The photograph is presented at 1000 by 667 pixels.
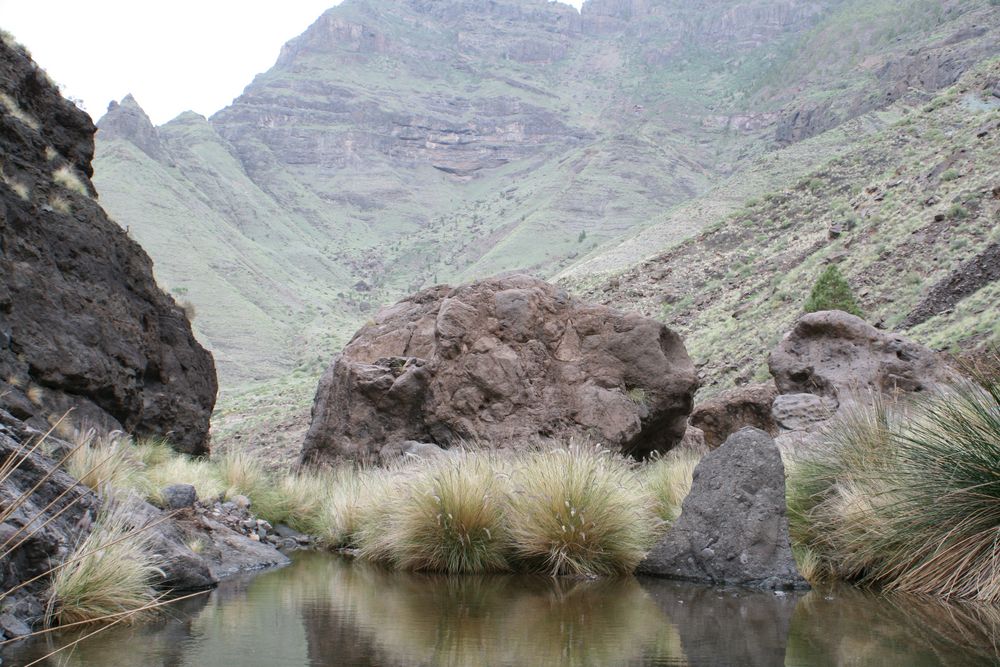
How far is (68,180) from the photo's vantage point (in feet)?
41.2

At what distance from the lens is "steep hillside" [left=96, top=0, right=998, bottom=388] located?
253ft

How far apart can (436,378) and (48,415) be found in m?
5.13

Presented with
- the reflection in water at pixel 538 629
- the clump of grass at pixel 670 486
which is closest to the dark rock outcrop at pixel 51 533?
the reflection in water at pixel 538 629

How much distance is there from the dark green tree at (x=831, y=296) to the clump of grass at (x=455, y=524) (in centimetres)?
1716

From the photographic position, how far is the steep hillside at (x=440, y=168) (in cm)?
7706

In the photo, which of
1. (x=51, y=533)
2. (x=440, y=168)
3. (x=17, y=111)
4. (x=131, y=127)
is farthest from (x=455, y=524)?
(x=440, y=168)

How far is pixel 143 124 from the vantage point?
106188mm

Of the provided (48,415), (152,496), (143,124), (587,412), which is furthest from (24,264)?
(143,124)

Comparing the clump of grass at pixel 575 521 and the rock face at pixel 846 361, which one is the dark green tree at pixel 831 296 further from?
the clump of grass at pixel 575 521

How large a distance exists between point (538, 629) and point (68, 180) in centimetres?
1014

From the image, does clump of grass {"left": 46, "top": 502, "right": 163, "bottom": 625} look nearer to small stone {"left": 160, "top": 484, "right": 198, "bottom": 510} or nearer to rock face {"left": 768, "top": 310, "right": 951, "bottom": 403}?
small stone {"left": 160, "top": 484, "right": 198, "bottom": 510}

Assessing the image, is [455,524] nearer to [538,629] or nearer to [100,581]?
[538,629]

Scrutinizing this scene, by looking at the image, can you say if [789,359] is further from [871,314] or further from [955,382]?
[871,314]

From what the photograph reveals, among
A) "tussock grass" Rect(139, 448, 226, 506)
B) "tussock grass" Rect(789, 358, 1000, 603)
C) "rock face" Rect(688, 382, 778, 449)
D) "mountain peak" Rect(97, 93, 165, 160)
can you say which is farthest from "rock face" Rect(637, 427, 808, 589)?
"mountain peak" Rect(97, 93, 165, 160)
